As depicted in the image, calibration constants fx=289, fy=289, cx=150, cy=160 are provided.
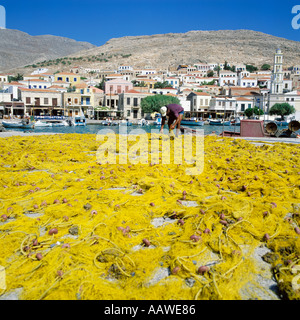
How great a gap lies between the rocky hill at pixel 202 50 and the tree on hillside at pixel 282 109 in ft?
263

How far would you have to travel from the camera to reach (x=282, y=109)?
2677 inches

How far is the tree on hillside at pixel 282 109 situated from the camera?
68119 mm

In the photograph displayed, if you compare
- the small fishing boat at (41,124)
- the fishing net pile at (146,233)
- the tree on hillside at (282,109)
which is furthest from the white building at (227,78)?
the fishing net pile at (146,233)

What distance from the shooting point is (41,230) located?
3723mm

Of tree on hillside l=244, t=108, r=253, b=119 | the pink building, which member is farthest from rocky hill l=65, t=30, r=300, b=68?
tree on hillside l=244, t=108, r=253, b=119

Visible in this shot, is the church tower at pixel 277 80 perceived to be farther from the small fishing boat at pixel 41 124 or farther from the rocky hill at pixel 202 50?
the rocky hill at pixel 202 50

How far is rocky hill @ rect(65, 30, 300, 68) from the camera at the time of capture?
14462cm

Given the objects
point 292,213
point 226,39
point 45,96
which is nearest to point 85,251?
point 292,213

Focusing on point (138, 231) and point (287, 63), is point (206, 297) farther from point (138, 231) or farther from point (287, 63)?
point (287, 63)

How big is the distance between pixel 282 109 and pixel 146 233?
72.7 meters

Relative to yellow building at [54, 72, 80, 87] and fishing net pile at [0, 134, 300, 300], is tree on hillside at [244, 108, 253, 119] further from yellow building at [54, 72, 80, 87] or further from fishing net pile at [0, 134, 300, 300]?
fishing net pile at [0, 134, 300, 300]

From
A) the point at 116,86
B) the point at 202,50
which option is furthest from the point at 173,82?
the point at 202,50

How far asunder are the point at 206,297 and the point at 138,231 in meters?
1.37
